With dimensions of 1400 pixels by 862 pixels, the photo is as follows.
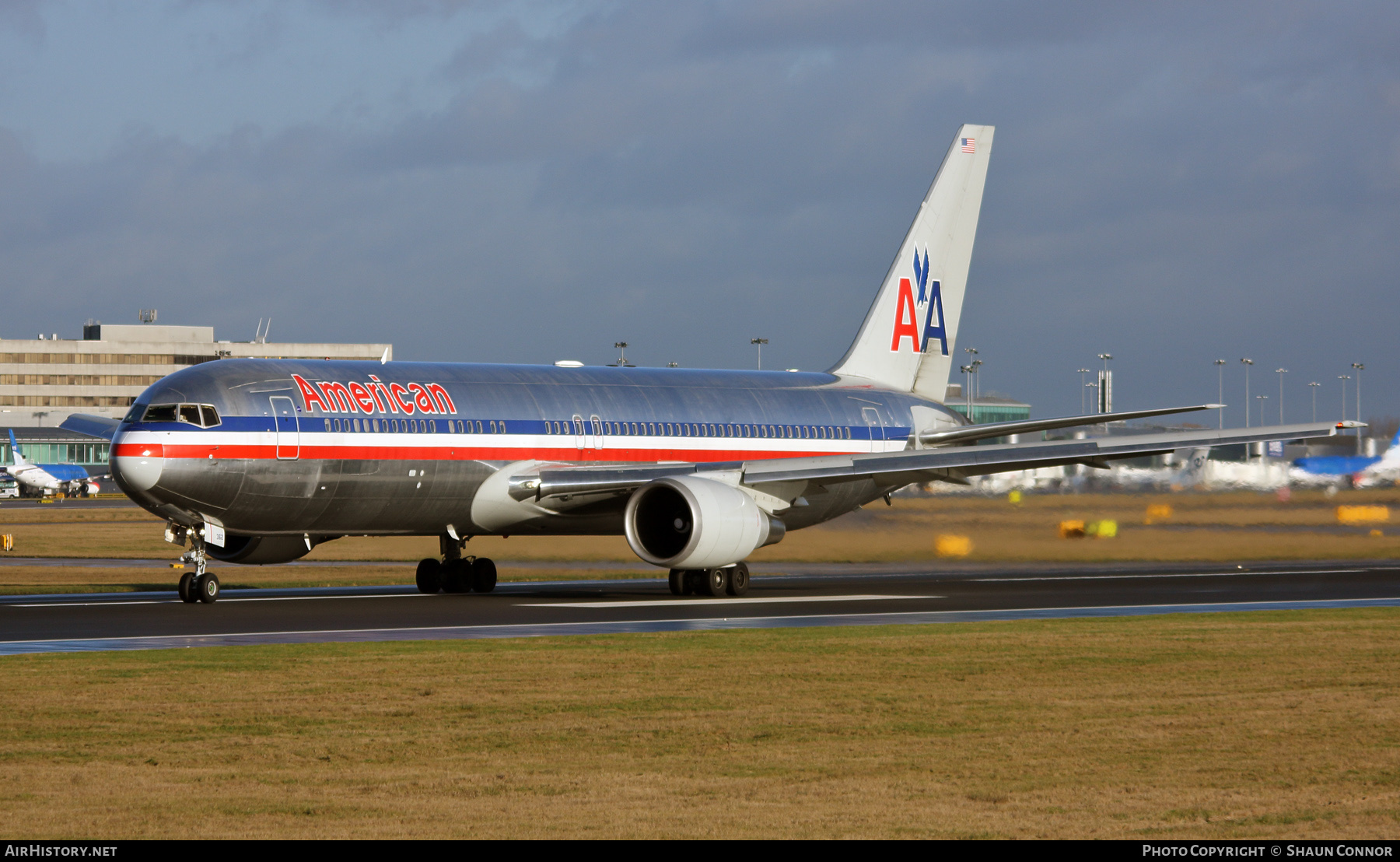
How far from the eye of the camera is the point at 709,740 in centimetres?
1397

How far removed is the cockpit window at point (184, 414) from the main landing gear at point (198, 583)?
207 cm

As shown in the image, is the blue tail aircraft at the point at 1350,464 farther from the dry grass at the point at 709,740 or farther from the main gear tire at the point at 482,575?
the dry grass at the point at 709,740

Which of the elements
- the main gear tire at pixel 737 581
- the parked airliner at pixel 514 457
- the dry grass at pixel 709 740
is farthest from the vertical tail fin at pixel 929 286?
the dry grass at pixel 709 740

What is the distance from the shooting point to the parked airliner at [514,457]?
2880 centimetres

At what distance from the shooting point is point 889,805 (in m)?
11.2

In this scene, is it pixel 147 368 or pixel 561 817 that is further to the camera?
pixel 147 368

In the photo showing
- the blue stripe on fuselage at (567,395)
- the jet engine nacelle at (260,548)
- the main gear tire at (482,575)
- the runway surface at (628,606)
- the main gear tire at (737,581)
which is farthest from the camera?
the main gear tire at (482,575)

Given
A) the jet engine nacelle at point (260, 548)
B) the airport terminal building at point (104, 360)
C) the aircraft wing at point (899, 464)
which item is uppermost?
the airport terminal building at point (104, 360)

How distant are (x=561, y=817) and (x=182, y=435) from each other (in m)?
19.2

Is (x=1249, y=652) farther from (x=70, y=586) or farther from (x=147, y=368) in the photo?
(x=147, y=368)

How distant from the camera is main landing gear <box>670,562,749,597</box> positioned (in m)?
31.5

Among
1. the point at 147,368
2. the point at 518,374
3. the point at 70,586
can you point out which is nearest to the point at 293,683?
the point at 518,374

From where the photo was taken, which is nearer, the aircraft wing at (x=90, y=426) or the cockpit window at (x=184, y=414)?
the cockpit window at (x=184, y=414)

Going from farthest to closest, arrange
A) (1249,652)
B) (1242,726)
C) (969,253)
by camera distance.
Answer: (969,253) < (1249,652) < (1242,726)
